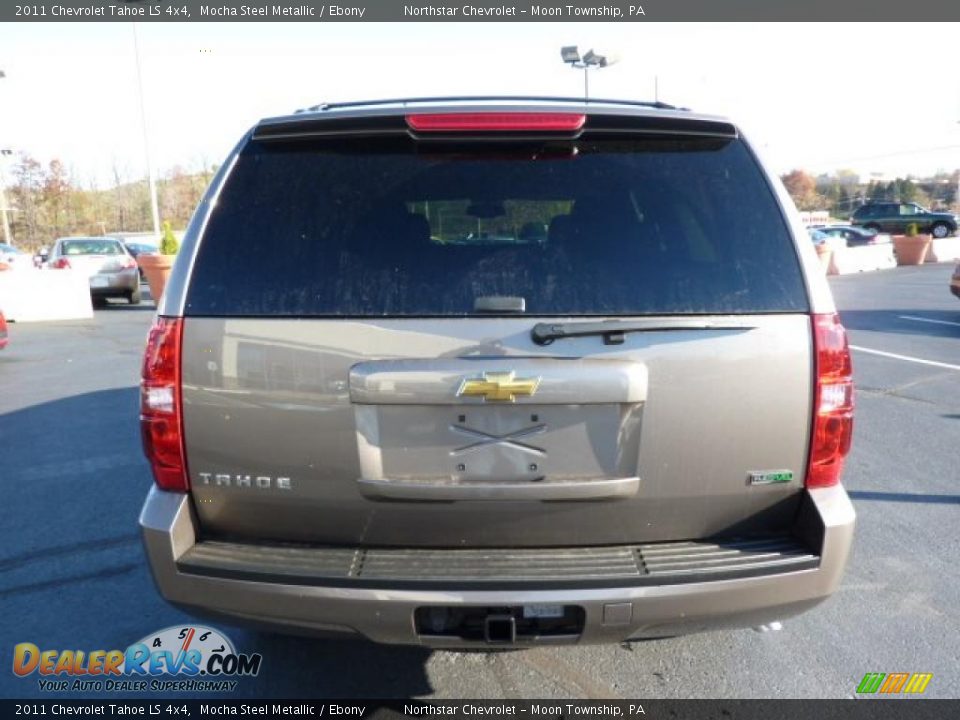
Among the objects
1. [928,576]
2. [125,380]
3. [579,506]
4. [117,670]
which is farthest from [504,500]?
[125,380]

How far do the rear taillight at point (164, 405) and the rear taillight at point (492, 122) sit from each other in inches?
38.5

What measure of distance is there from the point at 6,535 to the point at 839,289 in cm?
1929

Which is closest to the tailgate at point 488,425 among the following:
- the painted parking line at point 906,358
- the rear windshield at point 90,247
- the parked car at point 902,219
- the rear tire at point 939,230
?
the painted parking line at point 906,358

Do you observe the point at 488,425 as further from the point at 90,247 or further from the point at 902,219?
the point at 902,219

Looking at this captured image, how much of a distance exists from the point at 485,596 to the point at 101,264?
17.1 metres

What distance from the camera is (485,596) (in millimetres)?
2135

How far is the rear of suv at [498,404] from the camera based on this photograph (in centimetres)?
216

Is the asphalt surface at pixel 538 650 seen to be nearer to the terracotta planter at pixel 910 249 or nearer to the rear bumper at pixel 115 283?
the rear bumper at pixel 115 283

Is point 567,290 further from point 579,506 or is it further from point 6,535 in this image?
point 6,535

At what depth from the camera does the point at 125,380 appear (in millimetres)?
8414

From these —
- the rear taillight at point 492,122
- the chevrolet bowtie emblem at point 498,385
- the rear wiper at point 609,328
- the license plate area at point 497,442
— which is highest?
the rear taillight at point 492,122

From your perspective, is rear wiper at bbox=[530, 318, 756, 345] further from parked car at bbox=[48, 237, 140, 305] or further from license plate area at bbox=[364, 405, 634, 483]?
parked car at bbox=[48, 237, 140, 305]

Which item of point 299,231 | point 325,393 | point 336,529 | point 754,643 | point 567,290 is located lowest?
point 754,643

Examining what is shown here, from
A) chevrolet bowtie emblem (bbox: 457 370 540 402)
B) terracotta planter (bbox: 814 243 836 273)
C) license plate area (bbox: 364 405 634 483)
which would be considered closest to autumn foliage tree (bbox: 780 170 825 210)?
terracotta planter (bbox: 814 243 836 273)
